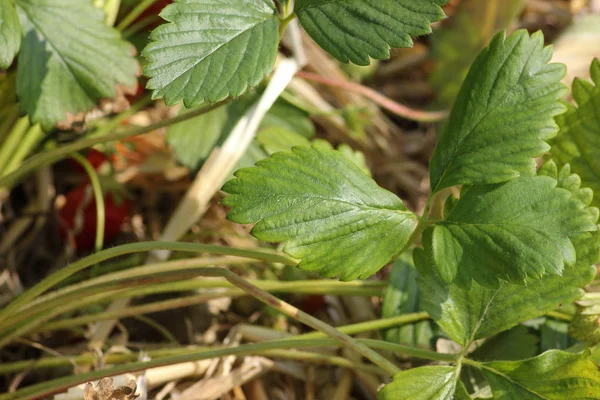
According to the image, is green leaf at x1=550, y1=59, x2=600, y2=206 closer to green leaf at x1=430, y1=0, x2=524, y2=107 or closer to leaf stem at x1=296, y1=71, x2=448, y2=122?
leaf stem at x1=296, y1=71, x2=448, y2=122

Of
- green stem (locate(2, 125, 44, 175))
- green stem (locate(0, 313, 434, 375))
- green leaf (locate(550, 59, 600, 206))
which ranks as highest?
green leaf (locate(550, 59, 600, 206))

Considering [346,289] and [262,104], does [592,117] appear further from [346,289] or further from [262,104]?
[262,104]

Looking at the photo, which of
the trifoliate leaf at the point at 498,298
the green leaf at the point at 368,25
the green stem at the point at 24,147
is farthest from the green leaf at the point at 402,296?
the green stem at the point at 24,147

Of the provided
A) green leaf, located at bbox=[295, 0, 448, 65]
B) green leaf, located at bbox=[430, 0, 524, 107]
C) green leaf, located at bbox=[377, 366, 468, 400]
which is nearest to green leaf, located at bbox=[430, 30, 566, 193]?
green leaf, located at bbox=[295, 0, 448, 65]

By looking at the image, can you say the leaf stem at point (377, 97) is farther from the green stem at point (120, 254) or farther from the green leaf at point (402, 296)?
the green stem at point (120, 254)

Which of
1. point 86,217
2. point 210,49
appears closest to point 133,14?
point 86,217

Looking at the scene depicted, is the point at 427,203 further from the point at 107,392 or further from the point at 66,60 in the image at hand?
the point at 66,60

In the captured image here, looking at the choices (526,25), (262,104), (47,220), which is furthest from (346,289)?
(526,25)

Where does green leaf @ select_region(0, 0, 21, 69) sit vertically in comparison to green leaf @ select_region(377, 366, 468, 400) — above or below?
above
